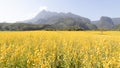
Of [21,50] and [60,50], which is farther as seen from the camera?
[60,50]

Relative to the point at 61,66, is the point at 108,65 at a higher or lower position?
higher

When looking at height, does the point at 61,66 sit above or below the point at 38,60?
below

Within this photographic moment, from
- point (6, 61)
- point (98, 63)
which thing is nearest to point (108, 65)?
point (98, 63)

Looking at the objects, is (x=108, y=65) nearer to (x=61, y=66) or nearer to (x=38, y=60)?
(x=38, y=60)

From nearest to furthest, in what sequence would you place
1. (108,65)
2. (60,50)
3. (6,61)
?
(108,65) < (6,61) < (60,50)

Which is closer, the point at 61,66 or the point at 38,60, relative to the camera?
the point at 38,60

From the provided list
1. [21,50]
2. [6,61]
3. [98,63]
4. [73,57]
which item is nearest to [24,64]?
[21,50]

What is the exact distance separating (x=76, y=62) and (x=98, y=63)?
108 cm

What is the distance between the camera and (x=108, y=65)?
5398 mm

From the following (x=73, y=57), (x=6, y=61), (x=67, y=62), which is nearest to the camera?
(x=6, y=61)

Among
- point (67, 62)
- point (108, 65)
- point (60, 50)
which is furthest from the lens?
point (60, 50)

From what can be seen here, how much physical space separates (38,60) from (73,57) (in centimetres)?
299

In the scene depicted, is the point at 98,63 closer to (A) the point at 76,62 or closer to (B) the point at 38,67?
(A) the point at 76,62

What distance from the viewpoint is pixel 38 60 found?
233 inches
